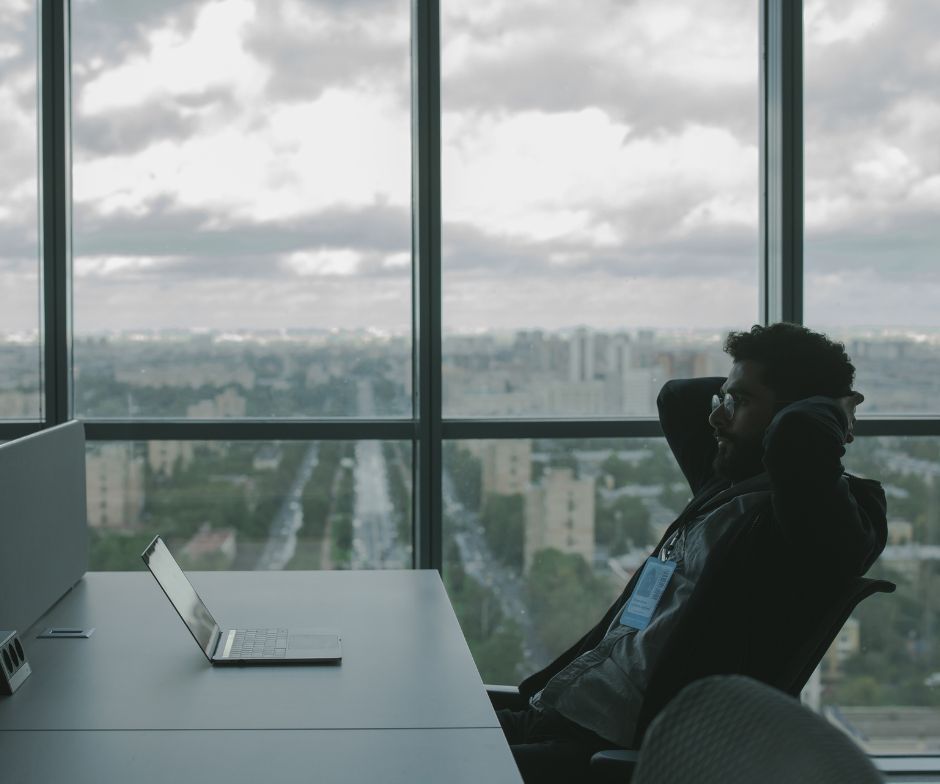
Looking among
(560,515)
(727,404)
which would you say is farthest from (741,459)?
(560,515)

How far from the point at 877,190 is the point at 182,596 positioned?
2.90 meters

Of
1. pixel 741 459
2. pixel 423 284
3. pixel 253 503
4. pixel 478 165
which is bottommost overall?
pixel 253 503

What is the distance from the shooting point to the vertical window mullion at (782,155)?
340cm

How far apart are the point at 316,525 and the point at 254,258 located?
39.2 inches

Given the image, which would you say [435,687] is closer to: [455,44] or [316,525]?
[316,525]

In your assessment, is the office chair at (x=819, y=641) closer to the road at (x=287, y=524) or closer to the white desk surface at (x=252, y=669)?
the white desk surface at (x=252, y=669)

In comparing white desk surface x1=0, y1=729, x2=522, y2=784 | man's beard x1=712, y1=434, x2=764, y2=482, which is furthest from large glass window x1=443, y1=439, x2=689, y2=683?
white desk surface x1=0, y1=729, x2=522, y2=784

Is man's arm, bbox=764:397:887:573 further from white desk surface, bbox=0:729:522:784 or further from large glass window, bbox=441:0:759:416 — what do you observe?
large glass window, bbox=441:0:759:416

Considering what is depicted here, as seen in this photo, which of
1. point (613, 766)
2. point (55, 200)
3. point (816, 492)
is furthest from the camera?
point (55, 200)

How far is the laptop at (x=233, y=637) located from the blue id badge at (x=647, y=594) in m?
0.63

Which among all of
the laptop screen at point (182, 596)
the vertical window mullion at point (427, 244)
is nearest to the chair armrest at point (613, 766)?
the laptop screen at point (182, 596)

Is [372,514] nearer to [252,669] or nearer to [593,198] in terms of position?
[593,198]

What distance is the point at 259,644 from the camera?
1903 millimetres

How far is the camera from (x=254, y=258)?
3.41 m
